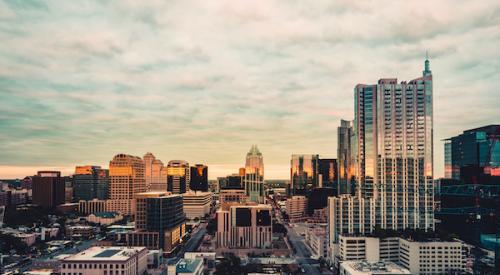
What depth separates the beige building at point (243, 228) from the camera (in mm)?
111688

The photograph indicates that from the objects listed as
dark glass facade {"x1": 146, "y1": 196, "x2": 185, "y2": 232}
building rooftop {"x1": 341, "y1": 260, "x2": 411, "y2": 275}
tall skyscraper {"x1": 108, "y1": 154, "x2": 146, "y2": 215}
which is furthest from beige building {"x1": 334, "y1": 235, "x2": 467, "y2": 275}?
tall skyscraper {"x1": 108, "y1": 154, "x2": 146, "y2": 215}

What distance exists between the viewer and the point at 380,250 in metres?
78.9

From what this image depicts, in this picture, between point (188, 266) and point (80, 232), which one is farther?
point (80, 232)

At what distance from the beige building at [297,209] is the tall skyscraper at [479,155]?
228ft

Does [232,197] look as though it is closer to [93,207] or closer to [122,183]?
[122,183]

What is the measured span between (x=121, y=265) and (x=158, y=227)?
29.9 metres

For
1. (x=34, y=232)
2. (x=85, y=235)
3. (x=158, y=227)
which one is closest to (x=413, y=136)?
(x=158, y=227)

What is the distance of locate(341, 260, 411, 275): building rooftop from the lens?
204ft

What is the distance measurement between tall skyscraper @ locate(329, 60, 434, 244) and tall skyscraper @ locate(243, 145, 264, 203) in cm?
10279

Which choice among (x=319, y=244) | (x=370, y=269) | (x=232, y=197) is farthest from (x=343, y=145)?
(x=370, y=269)

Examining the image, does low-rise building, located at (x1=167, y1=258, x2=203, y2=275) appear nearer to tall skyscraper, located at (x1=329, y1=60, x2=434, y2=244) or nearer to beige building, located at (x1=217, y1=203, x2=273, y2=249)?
tall skyscraper, located at (x1=329, y1=60, x2=434, y2=244)

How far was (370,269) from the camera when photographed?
64062 mm

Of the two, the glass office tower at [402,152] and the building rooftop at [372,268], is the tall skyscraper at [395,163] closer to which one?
the glass office tower at [402,152]

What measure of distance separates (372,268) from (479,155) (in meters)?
60.6
